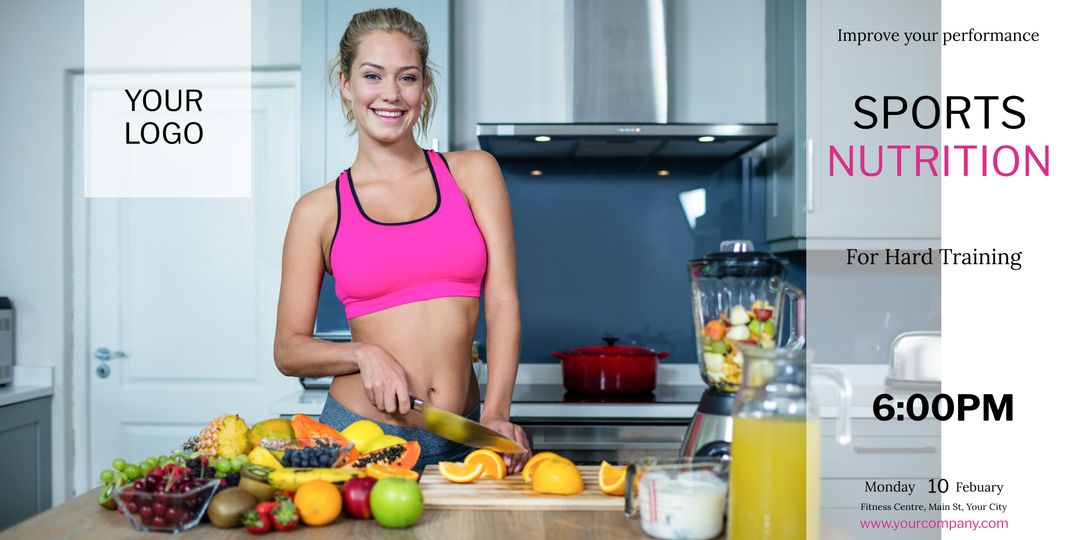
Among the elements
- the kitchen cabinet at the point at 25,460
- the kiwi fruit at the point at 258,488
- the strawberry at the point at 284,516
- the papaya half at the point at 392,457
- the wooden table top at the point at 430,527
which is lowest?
the kitchen cabinet at the point at 25,460

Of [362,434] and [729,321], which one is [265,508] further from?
[729,321]

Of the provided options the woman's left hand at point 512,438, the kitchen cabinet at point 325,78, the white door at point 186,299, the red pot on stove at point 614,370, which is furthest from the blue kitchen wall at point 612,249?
the woman's left hand at point 512,438

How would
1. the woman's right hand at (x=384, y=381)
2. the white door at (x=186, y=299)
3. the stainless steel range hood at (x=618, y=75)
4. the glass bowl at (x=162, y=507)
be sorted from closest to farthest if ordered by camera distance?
the glass bowl at (x=162, y=507), the woman's right hand at (x=384, y=381), the stainless steel range hood at (x=618, y=75), the white door at (x=186, y=299)

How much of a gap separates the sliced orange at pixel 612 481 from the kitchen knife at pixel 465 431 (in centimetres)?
16

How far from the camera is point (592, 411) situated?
248 cm

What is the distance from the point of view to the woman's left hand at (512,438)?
130 centimetres

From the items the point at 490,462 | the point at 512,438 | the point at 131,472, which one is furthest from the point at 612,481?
the point at 131,472

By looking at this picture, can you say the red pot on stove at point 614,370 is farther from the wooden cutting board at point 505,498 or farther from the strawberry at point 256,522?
the strawberry at point 256,522

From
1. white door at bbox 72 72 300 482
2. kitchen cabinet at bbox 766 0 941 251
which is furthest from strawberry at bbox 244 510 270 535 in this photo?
white door at bbox 72 72 300 482

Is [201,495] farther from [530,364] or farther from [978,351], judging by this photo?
[978,351]

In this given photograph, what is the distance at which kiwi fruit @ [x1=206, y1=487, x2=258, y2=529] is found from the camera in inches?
40.1

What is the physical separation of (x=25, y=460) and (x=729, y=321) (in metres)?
2.89

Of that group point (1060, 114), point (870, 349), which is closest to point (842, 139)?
point (1060, 114)

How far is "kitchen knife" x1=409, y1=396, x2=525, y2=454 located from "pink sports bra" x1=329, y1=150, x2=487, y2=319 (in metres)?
0.31
